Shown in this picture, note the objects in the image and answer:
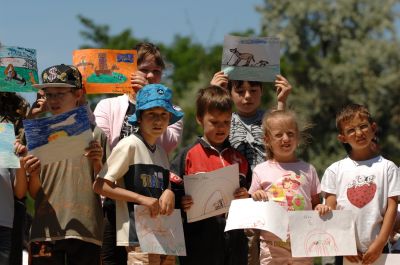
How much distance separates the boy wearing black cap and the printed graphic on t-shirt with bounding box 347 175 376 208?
6.28 feet

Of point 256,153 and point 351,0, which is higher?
point 351,0

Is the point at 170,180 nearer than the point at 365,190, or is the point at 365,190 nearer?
the point at 170,180

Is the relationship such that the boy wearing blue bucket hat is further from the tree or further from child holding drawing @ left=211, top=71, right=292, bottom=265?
the tree

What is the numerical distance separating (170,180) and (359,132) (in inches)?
60.0

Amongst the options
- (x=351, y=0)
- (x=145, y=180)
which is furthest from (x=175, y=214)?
(x=351, y=0)

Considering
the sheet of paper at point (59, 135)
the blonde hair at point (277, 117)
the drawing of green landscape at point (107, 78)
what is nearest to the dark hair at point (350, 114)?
the blonde hair at point (277, 117)

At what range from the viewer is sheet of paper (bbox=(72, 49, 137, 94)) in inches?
289

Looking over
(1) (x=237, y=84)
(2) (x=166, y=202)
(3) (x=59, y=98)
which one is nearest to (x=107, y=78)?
(3) (x=59, y=98)

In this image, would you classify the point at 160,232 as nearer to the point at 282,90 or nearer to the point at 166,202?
the point at 166,202

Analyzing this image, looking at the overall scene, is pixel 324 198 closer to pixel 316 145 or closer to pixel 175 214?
pixel 175 214

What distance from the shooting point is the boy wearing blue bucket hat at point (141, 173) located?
6.21 meters

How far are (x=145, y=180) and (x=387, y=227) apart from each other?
1.86 metres

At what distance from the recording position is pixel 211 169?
672cm

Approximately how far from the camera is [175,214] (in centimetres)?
640
